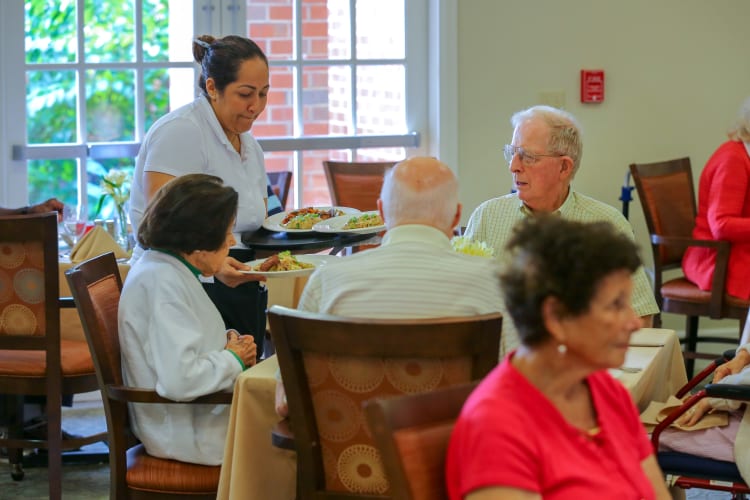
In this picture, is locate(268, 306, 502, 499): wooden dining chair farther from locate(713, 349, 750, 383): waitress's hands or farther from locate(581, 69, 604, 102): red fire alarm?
locate(581, 69, 604, 102): red fire alarm

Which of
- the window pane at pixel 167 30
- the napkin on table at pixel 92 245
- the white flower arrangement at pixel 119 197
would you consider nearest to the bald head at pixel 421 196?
the napkin on table at pixel 92 245

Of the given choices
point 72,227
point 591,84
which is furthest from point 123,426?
point 591,84

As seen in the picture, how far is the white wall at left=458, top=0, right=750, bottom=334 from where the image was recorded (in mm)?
5047

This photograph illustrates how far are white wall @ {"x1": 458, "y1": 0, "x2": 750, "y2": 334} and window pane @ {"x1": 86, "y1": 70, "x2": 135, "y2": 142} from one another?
4.66 ft

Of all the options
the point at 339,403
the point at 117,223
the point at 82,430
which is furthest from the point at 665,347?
the point at 82,430

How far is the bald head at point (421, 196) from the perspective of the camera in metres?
2.20

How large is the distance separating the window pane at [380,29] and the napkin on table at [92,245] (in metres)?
→ 1.68

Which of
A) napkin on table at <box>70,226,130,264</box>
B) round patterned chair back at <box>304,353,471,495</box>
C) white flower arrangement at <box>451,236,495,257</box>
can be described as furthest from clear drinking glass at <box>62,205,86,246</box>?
round patterned chair back at <box>304,353,471,495</box>

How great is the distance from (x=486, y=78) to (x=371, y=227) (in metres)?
1.92

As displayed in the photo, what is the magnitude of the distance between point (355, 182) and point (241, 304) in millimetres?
1539

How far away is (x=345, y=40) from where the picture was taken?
4953 mm

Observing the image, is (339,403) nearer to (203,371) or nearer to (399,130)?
(203,371)

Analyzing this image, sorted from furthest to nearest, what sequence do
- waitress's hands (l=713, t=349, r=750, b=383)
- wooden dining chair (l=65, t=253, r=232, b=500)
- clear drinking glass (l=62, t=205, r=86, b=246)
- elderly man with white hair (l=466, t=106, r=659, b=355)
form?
clear drinking glass (l=62, t=205, r=86, b=246) → elderly man with white hair (l=466, t=106, r=659, b=355) → waitress's hands (l=713, t=349, r=750, b=383) → wooden dining chair (l=65, t=253, r=232, b=500)

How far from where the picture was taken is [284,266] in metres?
2.90
